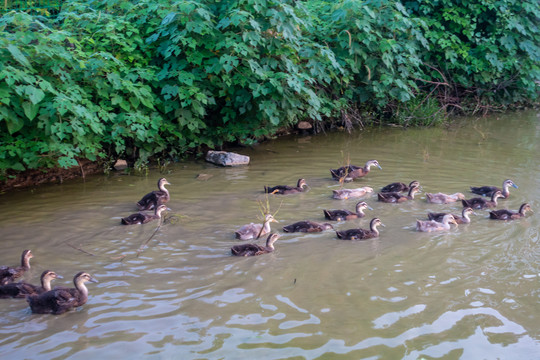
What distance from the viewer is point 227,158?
41.5 ft

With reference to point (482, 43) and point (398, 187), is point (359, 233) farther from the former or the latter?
point (482, 43)

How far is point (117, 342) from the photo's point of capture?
5289 mm

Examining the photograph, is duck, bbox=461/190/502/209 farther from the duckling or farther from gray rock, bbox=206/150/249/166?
gray rock, bbox=206/150/249/166

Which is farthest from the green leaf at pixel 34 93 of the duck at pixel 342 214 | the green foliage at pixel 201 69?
the duck at pixel 342 214

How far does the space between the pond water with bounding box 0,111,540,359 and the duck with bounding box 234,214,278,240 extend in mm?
136

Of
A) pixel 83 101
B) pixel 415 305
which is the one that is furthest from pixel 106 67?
pixel 415 305

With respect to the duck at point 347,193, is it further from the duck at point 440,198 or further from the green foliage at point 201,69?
the green foliage at point 201,69

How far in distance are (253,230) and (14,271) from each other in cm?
334

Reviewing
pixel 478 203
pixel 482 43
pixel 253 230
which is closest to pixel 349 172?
pixel 478 203

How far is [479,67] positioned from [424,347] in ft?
50.7

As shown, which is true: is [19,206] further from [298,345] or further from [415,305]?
[415,305]

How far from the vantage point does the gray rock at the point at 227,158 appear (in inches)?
496

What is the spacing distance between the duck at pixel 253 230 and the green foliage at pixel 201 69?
13.5ft

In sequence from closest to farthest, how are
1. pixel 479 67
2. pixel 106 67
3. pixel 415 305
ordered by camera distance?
pixel 415 305 < pixel 106 67 < pixel 479 67
